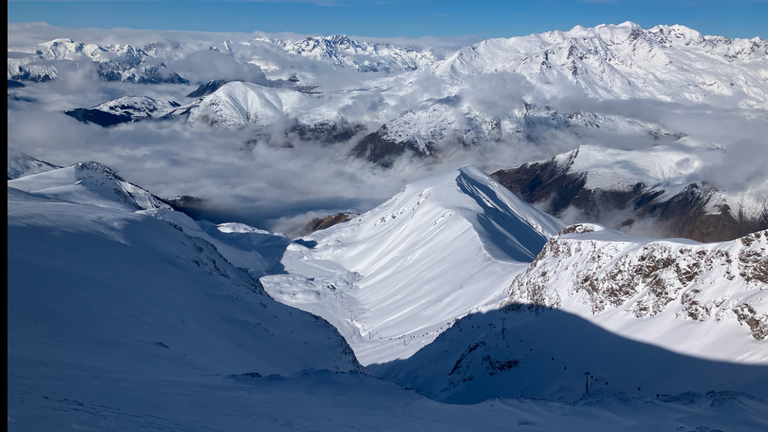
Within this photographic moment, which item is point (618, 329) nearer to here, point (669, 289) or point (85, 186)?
point (669, 289)

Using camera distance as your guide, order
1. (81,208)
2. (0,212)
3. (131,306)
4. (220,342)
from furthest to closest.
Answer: (81,208) → (220,342) → (131,306) → (0,212)

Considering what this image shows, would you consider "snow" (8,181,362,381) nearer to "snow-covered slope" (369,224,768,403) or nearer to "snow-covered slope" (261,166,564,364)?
"snow-covered slope" (369,224,768,403)

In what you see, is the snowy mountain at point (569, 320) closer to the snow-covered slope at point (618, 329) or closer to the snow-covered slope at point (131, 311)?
the snow-covered slope at point (618, 329)

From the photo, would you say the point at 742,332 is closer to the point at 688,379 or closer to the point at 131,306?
the point at 688,379

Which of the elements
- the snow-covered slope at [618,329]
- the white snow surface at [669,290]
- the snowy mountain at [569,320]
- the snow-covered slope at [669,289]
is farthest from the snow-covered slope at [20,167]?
the white snow surface at [669,290]

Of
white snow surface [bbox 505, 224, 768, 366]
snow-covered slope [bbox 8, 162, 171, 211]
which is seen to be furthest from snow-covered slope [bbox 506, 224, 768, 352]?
snow-covered slope [bbox 8, 162, 171, 211]

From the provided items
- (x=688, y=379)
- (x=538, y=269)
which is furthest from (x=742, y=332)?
(x=538, y=269)

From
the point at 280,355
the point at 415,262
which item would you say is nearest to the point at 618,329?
the point at 280,355
